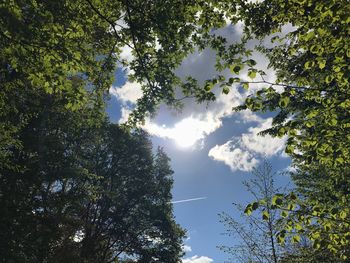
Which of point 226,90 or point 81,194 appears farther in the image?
point 81,194

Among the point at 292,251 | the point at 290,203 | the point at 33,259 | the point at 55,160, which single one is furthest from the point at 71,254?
the point at 290,203

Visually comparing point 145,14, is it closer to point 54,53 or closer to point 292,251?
point 54,53

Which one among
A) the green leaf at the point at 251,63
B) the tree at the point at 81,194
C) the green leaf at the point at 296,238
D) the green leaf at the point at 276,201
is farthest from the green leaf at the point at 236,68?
the tree at the point at 81,194

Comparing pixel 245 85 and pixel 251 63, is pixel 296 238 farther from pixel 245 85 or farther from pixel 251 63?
pixel 251 63

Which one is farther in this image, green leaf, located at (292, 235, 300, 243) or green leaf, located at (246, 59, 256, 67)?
green leaf, located at (292, 235, 300, 243)

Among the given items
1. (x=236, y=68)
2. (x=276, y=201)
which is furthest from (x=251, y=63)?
(x=276, y=201)

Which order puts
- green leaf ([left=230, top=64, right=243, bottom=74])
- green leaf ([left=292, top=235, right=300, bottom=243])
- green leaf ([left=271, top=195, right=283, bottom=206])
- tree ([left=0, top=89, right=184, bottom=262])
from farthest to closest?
tree ([left=0, top=89, right=184, bottom=262])
green leaf ([left=292, top=235, right=300, bottom=243])
green leaf ([left=230, top=64, right=243, bottom=74])
green leaf ([left=271, top=195, right=283, bottom=206])

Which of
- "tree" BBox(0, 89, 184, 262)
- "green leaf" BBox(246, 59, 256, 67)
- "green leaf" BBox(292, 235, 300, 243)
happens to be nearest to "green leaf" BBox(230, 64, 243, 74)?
"green leaf" BBox(246, 59, 256, 67)

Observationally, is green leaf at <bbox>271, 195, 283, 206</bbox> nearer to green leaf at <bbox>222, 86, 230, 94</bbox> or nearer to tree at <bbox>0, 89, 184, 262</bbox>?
green leaf at <bbox>222, 86, 230, 94</bbox>

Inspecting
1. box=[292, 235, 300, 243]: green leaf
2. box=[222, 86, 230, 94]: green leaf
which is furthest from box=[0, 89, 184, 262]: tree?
box=[292, 235, 300, 243]: green leaf

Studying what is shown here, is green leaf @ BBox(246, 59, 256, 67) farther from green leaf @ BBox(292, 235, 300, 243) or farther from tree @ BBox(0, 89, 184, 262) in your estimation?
tree @ BBox(0, 89, 184, 262)

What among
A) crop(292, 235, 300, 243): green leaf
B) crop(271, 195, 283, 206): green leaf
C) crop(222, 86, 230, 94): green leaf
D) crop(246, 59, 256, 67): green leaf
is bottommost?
crop(292, 235, 300, 243): green leaf

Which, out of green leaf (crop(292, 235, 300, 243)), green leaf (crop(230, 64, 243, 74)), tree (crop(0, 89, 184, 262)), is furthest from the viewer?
tree (crop(0, 89, 184, 262))

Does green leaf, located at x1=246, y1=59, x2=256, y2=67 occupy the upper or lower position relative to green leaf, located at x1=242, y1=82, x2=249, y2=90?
upper
